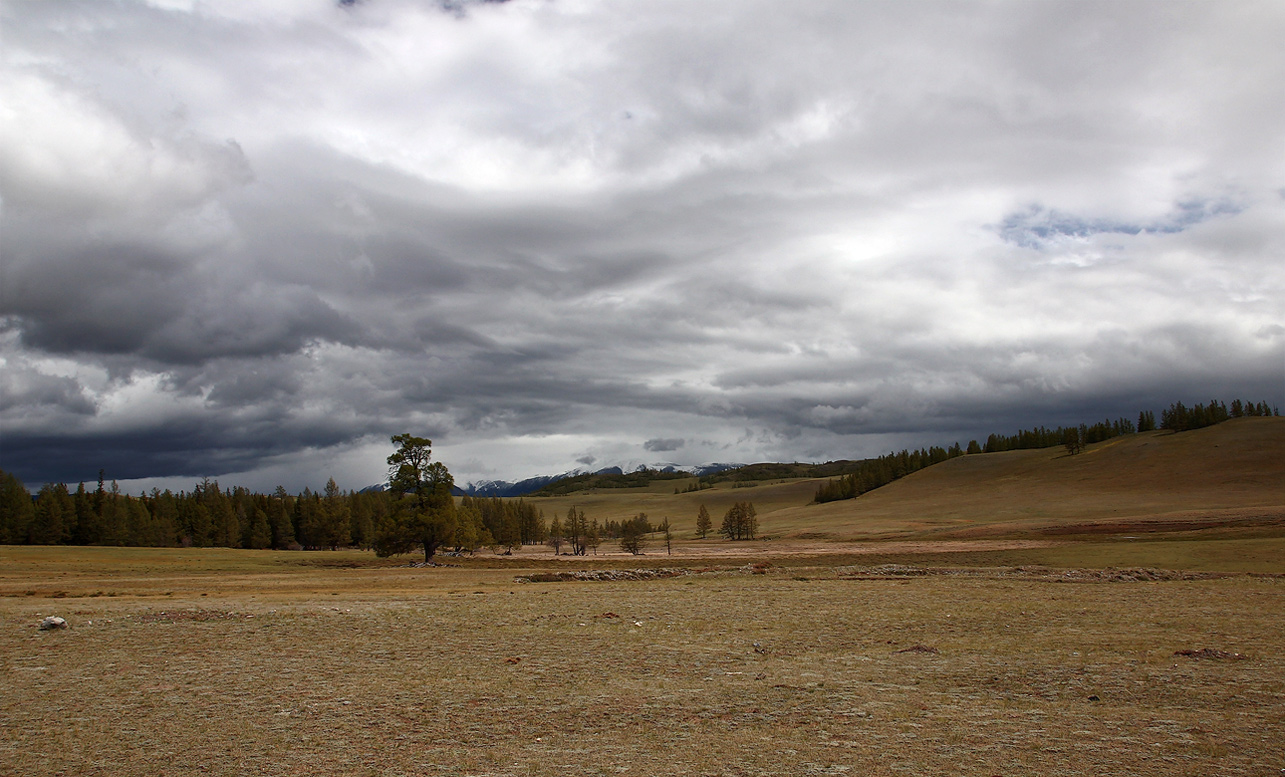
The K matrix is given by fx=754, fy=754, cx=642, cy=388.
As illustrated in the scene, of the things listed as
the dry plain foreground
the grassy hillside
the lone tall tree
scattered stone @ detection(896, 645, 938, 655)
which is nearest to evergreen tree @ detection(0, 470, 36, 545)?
the lone tall tree

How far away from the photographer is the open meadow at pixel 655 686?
30.8 ft

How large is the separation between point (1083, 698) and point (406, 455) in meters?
61.5

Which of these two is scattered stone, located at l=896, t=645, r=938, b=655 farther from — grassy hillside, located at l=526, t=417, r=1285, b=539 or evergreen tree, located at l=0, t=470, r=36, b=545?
evergreen tree, located at l=0, t=470, r=36, b=545

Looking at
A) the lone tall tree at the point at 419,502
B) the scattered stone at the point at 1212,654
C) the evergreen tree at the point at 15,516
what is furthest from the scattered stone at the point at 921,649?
the evergreen tree at the point at 15,516

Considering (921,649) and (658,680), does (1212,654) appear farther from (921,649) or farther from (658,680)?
(658,680)

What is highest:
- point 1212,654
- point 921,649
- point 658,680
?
point 658,680

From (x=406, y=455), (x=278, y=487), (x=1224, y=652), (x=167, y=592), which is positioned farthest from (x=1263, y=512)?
(x=278, y=487)

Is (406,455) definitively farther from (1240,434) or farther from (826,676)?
(1240,434)

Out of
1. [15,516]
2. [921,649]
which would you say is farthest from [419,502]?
[15,516]

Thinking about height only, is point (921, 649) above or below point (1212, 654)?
above

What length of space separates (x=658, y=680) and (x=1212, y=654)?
37.4ft

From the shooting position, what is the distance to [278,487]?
169 m

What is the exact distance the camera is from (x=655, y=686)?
1345 centimetres

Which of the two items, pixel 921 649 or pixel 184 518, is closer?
pixel 921 649
